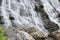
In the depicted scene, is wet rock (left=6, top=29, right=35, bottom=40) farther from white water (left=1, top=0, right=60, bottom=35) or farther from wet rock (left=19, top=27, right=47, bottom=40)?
white water (left=1, top=0, right=60, bottom=35)

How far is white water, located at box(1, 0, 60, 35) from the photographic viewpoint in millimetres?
10745

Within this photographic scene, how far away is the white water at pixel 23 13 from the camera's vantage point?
10.7 meters

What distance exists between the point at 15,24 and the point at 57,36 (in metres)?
2.30

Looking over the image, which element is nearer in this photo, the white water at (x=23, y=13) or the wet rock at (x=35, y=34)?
the wet rock at (x=35, y=34)

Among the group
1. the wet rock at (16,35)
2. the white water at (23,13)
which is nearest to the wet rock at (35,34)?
the wet rock at (16,35)

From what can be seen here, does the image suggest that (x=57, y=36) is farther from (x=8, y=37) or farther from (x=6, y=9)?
(x=6, y=9)

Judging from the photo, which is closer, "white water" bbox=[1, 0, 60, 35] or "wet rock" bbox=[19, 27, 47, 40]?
"wet rock" bbox=[19, 27, 47, 40]

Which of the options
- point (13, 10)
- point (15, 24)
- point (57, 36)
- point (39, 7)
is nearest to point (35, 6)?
point (39, 7)

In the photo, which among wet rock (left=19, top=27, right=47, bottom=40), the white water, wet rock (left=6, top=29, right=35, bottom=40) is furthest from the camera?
the white water

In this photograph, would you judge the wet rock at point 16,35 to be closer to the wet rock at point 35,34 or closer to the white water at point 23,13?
the wet rock at point 35,34

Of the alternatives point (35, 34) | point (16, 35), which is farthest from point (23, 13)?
point (16, 35)

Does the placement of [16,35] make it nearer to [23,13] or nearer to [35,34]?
[35,34]

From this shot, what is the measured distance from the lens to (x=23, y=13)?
1193 centimetres

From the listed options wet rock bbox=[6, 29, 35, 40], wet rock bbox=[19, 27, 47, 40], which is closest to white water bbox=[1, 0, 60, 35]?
wet rock bbox=[19, 27, 47, 40]
